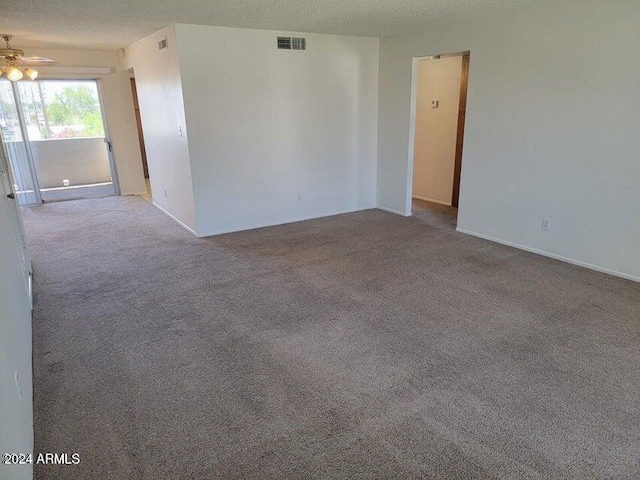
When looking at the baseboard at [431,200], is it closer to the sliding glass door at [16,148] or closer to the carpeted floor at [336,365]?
the carpeted floor at [336,365]

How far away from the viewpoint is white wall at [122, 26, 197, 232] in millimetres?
4949

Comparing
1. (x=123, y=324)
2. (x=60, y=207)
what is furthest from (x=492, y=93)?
(x=60, y=207)

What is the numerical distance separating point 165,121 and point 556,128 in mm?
4653

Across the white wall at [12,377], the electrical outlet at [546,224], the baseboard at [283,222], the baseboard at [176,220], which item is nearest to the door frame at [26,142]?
the baseboard at [176,220]

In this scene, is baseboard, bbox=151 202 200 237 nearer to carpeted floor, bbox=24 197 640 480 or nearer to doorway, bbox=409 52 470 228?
carpeted floor, bbox=24 197 640 480

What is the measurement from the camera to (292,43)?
525 cm

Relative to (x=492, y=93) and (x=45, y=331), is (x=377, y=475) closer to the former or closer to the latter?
(x=45, y=331)

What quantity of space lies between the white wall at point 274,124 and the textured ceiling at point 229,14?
1.15 ft

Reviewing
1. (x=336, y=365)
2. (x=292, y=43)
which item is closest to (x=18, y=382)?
(x=336, y=365)

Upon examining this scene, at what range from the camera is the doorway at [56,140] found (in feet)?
22.6

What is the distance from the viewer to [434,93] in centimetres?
659

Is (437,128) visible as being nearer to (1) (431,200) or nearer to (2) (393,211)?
(1) (431,200)

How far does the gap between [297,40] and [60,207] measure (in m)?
4.90

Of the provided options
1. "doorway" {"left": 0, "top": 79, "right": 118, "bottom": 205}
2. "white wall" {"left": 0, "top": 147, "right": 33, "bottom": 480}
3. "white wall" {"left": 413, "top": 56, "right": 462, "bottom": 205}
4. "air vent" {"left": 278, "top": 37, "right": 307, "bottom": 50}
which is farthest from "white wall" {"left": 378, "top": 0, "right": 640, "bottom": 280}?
"doorway" {"left": 0, "top": 79, "right": 118, "bottom": 205}
